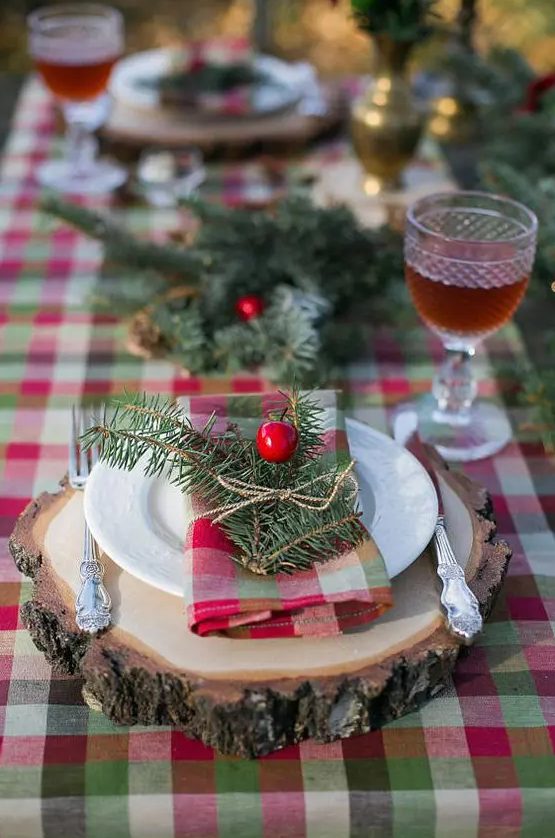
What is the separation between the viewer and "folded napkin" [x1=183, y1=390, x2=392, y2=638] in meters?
0.71

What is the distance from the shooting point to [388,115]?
153cm

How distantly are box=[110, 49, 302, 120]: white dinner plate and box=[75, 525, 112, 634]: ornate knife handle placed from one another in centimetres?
117

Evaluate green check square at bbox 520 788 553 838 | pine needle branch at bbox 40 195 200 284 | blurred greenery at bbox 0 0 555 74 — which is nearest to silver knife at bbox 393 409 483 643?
green check square at bbox 520 788 553 838

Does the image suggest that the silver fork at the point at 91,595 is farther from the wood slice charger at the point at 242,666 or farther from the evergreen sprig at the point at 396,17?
the evergreen sprig at the point at 396,17

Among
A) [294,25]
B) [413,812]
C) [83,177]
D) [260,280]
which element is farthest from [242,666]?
[294,25]

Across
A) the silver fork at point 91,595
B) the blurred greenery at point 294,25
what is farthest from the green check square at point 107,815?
the blurred greenery at point 294,25

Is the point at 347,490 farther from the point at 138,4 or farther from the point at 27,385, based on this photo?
the point at 138,4

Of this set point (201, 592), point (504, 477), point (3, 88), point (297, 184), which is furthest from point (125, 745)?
point (3, 88)

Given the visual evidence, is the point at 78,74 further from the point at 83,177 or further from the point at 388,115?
the point at 388,115

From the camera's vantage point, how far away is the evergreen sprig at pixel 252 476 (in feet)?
2.47

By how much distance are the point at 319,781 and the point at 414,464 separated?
0.29 metres

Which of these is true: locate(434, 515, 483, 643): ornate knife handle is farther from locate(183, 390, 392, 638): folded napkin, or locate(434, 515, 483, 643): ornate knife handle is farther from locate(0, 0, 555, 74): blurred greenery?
locate(0, 0, 555, 74): blurred greenery

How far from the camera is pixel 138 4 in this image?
164 inches

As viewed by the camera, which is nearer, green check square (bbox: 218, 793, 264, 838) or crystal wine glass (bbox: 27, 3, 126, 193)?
green check square (bbox: 218, 793, 264, 838)
